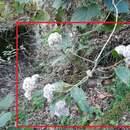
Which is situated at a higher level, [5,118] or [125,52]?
[125,52]

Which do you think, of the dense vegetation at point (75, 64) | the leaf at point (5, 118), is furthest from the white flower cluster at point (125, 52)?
the leaf at point (5, 118)

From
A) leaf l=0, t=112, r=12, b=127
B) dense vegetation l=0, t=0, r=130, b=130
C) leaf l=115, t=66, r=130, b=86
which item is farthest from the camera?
dense vegetation l=0, t=0, r=130, b=130

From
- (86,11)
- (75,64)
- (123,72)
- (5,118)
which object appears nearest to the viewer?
(5,118)

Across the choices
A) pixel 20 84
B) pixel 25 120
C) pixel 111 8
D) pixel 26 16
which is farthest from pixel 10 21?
pixel 111 8

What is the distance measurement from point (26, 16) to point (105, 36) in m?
1.16

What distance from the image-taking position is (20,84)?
3377 millimetres

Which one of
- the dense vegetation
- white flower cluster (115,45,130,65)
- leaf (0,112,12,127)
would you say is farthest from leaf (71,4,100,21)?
leaf (0,112,12,127)

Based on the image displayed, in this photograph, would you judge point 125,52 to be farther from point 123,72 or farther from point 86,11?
point 86,11

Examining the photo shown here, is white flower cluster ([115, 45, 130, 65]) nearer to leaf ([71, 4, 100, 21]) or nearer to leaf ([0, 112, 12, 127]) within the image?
leaf ([71, 4, 100, 21])

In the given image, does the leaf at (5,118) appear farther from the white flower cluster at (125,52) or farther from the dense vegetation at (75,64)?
the white flower cluster at (125,52)

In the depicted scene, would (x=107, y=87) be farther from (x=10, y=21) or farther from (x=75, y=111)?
(x=10, y=21)

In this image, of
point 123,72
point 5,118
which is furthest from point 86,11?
point 5,118

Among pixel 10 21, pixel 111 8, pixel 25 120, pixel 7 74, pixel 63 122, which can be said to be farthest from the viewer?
pixel 10 21

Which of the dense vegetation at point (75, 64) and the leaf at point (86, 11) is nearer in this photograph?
the leaf at point (86, 11)
